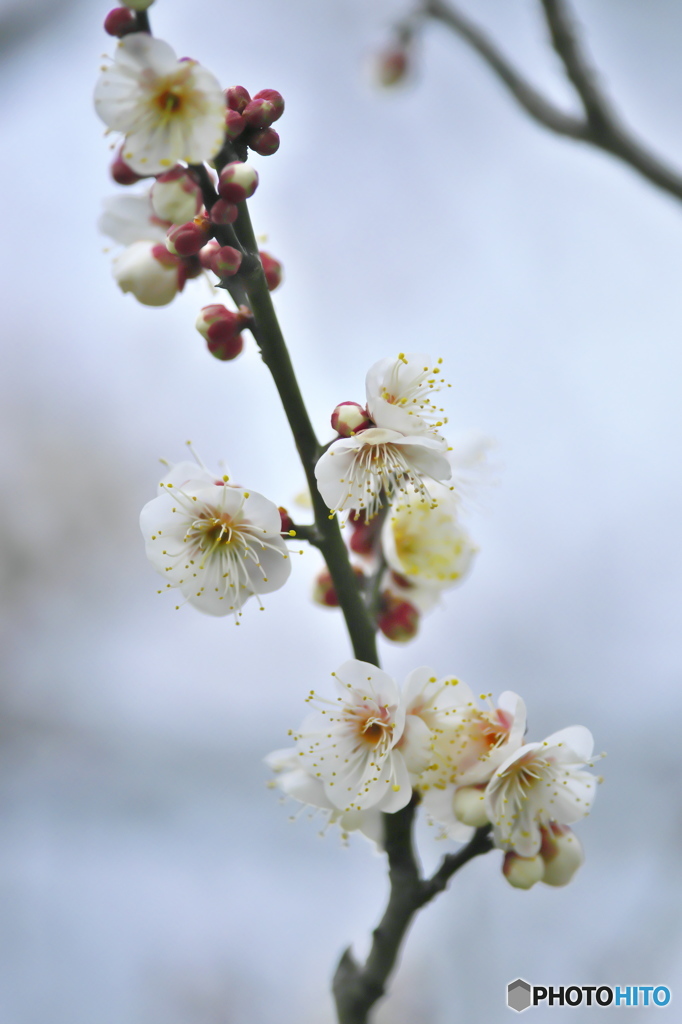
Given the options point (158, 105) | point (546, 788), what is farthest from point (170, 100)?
point (546, 788)

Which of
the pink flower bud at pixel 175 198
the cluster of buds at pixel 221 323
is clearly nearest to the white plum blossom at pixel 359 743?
the cluster of buds at pixel 221 323

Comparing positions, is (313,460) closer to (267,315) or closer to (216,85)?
(267,315)

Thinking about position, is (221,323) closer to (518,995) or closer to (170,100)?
(170,100)

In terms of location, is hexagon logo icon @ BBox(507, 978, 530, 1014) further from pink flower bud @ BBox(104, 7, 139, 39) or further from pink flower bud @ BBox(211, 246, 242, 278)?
pink flower bud @ BBox(104, 7, 139, 39)

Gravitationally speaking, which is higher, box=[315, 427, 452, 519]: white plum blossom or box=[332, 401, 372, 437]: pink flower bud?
box=[332, 401, 372, 437]: pink flower bud

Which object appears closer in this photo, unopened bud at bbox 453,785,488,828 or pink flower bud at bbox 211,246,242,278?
pink flower bud at bbox 211,246,242,278

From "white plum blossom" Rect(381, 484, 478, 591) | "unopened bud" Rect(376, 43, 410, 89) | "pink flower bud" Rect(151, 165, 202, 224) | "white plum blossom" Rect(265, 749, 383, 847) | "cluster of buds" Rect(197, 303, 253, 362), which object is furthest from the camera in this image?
Answer: "unopened bud" Rect(376, 43, 410, 89)

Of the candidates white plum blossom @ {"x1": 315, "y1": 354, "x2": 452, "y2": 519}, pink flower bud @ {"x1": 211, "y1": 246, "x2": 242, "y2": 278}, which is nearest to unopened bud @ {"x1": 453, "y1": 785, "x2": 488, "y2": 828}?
white plum blossom @ {"x1": 315, "y1": 354, "x2": 452, "y2": 519}
